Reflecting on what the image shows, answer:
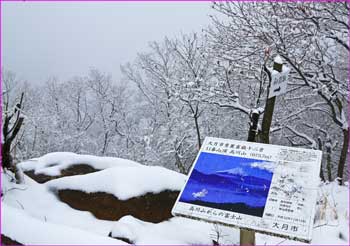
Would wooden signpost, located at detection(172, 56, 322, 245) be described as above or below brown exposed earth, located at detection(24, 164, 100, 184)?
above

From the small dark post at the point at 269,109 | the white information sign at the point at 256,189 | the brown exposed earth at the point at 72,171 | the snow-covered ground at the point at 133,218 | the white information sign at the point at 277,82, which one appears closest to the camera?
the white information sign at the point at 256,189

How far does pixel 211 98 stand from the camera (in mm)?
11578

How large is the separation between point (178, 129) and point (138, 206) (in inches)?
512

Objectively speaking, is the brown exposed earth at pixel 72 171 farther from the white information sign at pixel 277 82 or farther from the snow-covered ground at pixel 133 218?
the white information sign at pixel 277 82

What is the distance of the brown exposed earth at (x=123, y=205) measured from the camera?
4859 millimetres

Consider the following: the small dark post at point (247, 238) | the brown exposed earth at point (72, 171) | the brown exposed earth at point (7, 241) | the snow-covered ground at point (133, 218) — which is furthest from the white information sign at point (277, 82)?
the brown exposed earth at point (72, 171)

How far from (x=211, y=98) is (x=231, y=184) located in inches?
350

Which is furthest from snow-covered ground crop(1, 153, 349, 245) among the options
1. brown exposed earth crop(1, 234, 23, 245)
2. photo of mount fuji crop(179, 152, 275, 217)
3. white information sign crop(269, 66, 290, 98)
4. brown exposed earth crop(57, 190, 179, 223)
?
white information sign crop(269, 66, 290, 98)

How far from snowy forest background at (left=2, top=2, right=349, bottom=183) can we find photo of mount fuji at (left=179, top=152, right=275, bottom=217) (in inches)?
89.4

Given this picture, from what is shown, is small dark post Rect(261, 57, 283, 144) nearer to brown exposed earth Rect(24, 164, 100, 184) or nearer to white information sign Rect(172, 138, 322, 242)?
white information sign Rect(172, 138, 322, 242)

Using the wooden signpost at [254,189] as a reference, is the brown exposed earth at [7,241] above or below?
below

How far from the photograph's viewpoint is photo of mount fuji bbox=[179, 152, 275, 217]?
2.66 metres

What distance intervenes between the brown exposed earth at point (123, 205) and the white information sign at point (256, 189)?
200cm

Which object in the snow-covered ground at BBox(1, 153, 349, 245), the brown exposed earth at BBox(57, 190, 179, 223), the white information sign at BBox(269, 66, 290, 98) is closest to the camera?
the white information sign at BBox(269, 66, 290, 98)
